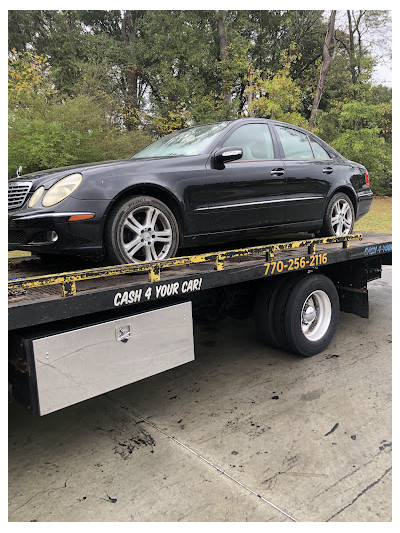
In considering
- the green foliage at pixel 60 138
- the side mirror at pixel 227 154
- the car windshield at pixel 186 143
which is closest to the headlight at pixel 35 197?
the car windshield at pixel 186 143

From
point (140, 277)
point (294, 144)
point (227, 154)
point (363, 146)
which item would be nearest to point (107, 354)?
point (140, 277)

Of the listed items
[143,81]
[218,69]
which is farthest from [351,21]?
[143,81]

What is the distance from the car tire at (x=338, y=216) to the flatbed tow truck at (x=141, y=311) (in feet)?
0.70

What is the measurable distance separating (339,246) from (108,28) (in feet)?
71.8

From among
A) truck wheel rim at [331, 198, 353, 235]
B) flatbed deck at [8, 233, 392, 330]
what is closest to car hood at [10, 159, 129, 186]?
flatbed deck at [8, 233, 392, 330]

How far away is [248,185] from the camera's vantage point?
400 centimetres

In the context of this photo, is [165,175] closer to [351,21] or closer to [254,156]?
[254,156]

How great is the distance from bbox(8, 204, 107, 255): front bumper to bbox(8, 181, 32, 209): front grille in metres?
0.12

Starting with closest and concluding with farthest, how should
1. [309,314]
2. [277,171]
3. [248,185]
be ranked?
1. [248,185]
2. [277,171]
3. [309,314]

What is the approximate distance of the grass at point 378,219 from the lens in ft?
49.8

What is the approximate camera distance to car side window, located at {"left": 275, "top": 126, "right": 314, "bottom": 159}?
15.1 feet

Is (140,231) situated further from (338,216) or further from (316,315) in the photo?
(338,216)

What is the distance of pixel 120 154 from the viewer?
12.6 meters

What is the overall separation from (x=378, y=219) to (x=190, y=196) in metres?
15.4
